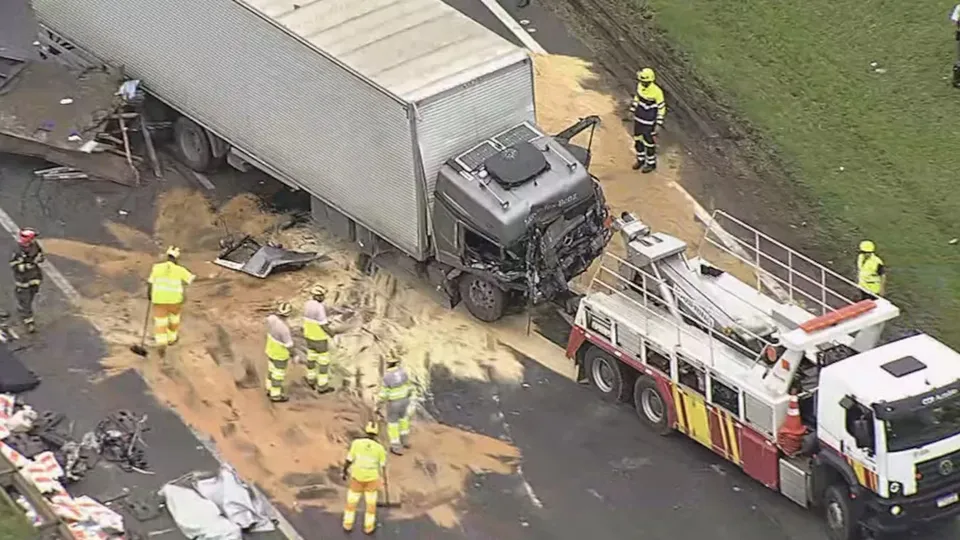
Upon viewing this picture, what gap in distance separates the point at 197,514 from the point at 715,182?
35.6 feet

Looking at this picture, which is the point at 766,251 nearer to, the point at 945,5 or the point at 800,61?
the point at 800,61

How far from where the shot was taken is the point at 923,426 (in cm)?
1895

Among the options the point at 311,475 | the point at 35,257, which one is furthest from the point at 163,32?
the point at 311,475

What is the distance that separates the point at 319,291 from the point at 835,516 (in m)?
7.28

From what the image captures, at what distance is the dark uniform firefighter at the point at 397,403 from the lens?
21125 mm

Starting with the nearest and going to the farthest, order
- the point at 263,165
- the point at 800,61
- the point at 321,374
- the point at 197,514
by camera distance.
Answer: the point at 197,514
the point at 321,374
the point at 263,165
the point at 800,61

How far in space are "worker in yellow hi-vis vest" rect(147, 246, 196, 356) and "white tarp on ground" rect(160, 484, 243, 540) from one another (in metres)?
3.16

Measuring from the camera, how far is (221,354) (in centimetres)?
2344

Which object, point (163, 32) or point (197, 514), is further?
point (163, 32)

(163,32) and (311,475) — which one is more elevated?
(163,32)

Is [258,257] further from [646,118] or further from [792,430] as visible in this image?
[792,430]

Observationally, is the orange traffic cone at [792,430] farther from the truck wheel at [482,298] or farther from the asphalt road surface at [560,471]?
the truck wheel at [482,298]

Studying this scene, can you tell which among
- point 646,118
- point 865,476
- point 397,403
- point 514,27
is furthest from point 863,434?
point 514,27

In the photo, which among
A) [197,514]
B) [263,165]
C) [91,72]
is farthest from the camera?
[91,72]
